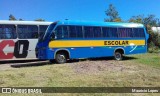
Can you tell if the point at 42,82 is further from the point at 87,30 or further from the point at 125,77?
the point at 87,30

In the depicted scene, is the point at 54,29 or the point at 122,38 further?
the point at 122,38

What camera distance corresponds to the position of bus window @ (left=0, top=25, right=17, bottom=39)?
21.4m

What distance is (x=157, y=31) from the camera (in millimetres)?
33688

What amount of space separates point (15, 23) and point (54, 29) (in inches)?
142

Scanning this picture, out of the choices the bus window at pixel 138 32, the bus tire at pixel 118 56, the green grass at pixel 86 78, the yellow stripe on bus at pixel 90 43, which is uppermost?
the bus window at pixel 138 32

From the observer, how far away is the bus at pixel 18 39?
2152 cm

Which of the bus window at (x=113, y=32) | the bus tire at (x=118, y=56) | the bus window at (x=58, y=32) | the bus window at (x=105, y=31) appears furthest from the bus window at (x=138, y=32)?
the bus window at (x=58, y=32)

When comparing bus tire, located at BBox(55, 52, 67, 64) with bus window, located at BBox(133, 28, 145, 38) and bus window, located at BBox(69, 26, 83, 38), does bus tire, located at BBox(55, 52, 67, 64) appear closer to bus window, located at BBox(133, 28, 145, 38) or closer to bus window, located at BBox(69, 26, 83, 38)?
bus window, located at BBox(69, 26, 83, 38)

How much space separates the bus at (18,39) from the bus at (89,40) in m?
2.19

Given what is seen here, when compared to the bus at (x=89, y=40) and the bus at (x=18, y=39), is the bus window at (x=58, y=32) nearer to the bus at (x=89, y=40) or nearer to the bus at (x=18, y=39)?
the bus at (x=89, y=40)

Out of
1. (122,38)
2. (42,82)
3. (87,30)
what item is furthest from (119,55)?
(42,82)

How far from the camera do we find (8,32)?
21609 mm

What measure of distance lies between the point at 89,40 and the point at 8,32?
5.40 m

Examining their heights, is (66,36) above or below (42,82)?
above
